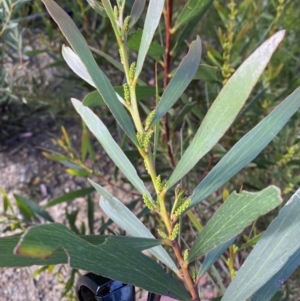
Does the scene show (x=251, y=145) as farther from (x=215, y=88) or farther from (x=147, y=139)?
(x=215, y=88)

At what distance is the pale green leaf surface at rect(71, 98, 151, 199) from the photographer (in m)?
0.44

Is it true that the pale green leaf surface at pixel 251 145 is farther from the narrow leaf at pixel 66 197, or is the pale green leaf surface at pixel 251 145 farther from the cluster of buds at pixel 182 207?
the narrow leaf at pixel 66 197

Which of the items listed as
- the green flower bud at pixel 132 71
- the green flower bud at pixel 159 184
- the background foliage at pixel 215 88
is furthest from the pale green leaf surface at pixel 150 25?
the background foliage at pixel 215 88

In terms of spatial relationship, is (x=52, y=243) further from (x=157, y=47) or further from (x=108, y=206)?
(x=157, y=47)

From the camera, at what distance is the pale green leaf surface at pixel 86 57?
37 centimetres

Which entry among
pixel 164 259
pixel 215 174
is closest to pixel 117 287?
pixel 164 259

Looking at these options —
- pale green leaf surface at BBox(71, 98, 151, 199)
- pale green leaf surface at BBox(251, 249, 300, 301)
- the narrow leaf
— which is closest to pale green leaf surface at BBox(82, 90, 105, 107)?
→ pale green leaf surface at BBox(71, 98, 151, 199)

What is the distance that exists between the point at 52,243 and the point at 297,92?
0.23 m

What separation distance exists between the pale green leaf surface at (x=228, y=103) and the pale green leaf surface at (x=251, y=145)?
0.02 meters

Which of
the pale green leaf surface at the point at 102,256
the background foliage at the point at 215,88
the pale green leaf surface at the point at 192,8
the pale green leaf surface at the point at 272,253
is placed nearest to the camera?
the pale green leaf surface at the point at 102,256

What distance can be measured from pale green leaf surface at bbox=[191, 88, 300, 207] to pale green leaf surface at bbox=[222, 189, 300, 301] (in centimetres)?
5

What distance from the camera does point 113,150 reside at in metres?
0.45

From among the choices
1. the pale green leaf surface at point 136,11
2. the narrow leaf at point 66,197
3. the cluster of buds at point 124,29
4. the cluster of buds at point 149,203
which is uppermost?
the pale green leaf surface at point 136,11

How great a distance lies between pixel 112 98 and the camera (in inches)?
15.9
